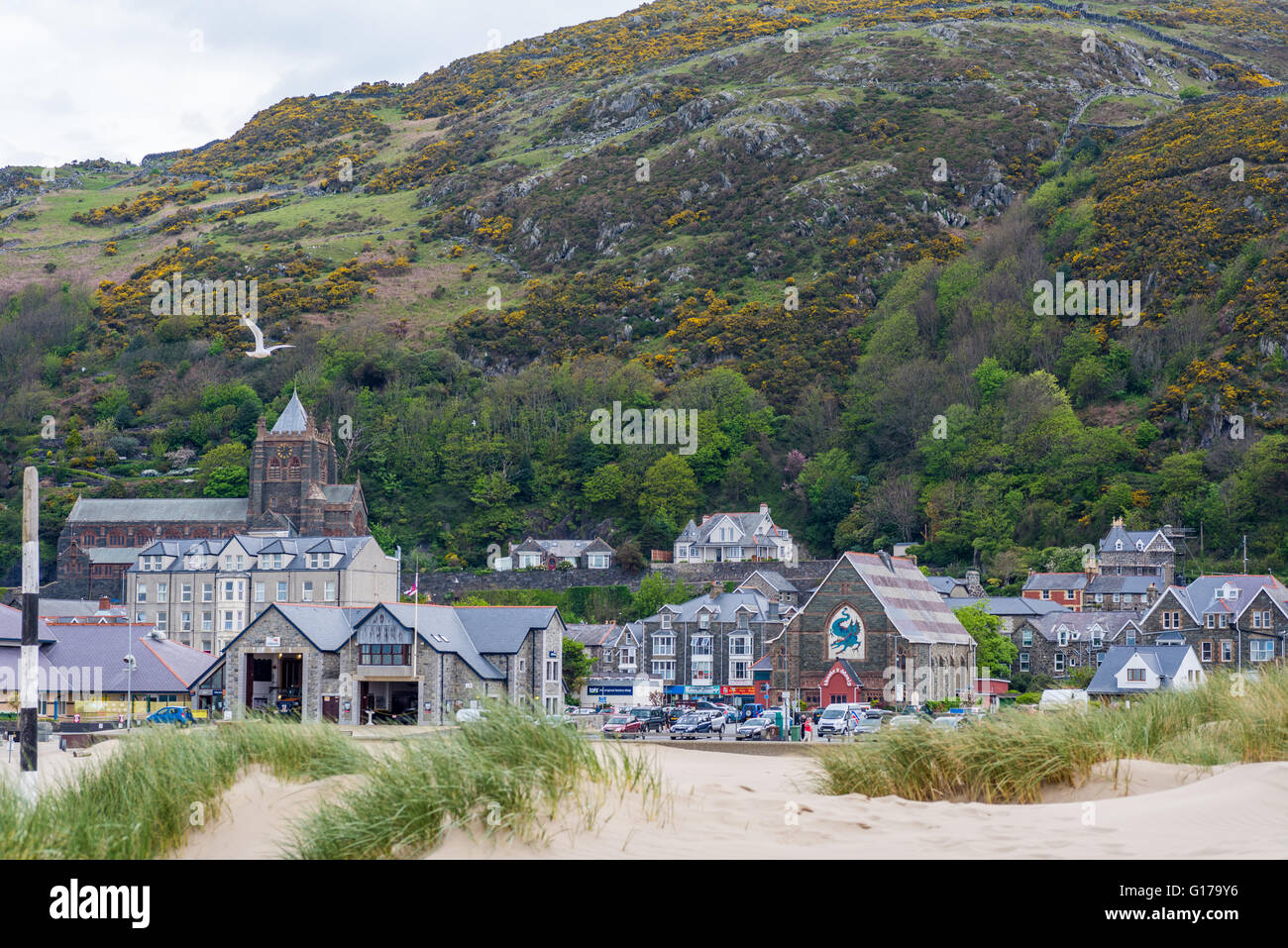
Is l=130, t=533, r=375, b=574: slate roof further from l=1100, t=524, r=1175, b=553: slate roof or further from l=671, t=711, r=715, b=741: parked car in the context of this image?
l=1100, t=524, r=1175, b=553: slate roof

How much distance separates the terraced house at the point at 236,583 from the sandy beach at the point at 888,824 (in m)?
64.9

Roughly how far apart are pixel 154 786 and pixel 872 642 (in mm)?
48269

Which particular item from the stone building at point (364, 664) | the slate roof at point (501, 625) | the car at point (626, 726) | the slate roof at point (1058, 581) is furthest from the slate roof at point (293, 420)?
the car at point (626, 726)

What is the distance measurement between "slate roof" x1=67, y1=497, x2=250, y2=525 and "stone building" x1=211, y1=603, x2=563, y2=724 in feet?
197

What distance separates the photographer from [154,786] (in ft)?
45.4

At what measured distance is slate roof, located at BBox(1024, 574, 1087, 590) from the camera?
80750 millimetres

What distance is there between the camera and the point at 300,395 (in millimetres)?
126125

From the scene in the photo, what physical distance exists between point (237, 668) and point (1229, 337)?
254ft

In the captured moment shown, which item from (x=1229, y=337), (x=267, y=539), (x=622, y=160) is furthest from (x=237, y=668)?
(x=622, y=160)

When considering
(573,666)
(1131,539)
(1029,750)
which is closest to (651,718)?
(573,666)

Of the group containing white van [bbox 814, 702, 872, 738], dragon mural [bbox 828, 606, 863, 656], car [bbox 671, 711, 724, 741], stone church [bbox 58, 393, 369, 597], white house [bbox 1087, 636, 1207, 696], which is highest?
stone church [bbox 58, 393, 369, 597]

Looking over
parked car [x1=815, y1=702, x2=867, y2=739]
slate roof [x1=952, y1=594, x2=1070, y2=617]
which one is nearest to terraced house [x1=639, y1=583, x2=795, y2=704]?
slate roof [x1=952, y1=594, x2=1070, y2=617]

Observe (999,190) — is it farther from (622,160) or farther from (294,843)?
(294,843)

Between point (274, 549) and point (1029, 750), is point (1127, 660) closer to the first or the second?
point (1029, 750)
